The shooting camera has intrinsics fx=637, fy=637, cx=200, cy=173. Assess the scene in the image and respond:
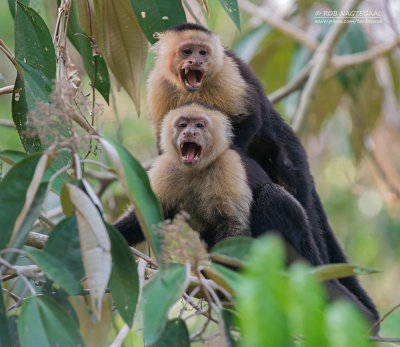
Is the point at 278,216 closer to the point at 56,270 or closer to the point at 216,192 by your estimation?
the point at 216,192

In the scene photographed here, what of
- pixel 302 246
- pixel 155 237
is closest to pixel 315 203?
pixel 302 246

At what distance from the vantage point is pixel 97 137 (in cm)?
161

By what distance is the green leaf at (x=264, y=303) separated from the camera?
3.16 ft

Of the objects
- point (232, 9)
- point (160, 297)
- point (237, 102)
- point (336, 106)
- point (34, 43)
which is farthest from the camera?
point (336, 106)

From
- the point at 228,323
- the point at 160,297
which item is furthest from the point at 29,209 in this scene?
the point at 228,323

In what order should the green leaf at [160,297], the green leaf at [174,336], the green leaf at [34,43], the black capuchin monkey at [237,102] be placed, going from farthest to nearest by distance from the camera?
the black capuchin monkey at [237,102], the green leaf at [34,43], the green leaf at [174,336], the green leaf at [160,297]

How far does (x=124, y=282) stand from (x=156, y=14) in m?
1.40

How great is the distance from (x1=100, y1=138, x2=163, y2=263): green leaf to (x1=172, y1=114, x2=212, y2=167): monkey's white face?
1269 millimetres

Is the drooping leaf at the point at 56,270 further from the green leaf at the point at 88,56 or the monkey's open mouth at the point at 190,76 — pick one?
the monkey's open mouth at the point at 190,76

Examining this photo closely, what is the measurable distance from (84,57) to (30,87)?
0.63m

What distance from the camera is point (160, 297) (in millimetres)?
1381

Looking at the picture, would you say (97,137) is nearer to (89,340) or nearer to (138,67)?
(138,67)

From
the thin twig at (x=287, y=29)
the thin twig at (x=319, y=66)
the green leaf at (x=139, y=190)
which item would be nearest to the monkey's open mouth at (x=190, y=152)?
the green leaf at (x=139, y=190)

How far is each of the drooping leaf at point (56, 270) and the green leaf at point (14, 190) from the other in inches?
4.4
